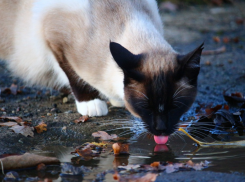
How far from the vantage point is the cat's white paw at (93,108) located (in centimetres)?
411

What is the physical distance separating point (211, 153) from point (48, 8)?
2317 mm

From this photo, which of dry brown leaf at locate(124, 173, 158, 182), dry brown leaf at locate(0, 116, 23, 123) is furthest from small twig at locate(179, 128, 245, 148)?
dry brown leaf at locate(0, 116, 23, 123)

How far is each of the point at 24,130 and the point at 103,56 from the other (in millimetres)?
1001

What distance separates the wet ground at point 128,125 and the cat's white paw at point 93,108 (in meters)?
0.07

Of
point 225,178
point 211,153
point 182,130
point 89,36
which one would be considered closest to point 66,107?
point 89,36

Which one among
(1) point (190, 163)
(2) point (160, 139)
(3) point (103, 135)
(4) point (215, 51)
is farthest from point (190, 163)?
(4) point (215, 51)

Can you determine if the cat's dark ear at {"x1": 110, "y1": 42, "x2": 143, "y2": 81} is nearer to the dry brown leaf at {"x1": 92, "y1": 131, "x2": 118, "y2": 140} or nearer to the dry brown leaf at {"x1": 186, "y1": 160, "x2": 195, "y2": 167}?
the dry brown leaf at {"x1": 92, "y1": 131, "x2": 118, "y2": 140}

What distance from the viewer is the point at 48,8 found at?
13.6ft

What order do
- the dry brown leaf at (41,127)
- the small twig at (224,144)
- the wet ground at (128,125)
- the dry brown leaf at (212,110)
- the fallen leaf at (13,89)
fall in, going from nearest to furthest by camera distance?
the wet ground at (128,125)
the small twig at (224,144)
the dry brown leaf at (41,127)
the dry brown leaf at (212,110)
the fallen leaf at (13,89)

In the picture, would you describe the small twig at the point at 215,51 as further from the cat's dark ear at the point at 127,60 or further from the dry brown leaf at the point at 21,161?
the dry brown leaf at the point at 21,161

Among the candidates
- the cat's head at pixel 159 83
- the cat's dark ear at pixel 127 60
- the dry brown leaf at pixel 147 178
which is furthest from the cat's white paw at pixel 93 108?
the dry brown leaf at pixel 147 178

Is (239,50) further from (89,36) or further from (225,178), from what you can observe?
(225,178)

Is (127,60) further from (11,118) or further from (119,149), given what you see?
(11,118)

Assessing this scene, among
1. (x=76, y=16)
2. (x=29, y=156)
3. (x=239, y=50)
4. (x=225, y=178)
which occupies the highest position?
(x=76, y=16)
